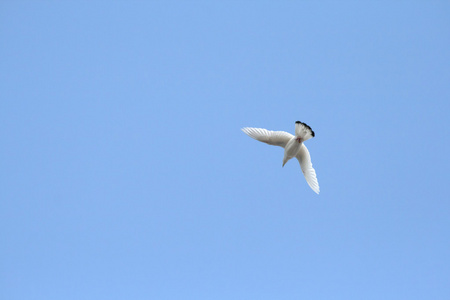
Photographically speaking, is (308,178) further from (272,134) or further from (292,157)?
(272,134)

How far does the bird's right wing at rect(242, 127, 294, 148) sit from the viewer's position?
69.9 feet

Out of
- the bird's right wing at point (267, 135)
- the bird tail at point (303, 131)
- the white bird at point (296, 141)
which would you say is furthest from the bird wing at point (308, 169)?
the bird tail at point (303, 131)

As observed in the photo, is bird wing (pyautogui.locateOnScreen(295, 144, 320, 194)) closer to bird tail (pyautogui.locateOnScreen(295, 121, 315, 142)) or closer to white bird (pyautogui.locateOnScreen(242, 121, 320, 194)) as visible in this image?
white bird (pyautogui.locateOnScreen(242, 121, 320, 194))

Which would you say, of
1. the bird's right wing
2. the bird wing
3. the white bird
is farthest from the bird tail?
the bird wing

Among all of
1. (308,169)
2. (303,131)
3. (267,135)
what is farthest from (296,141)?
(308,169)

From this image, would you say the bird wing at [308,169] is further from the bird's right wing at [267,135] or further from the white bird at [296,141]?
the bird's right wing at [267,135]

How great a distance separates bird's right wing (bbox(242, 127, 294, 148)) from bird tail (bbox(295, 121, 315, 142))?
957mm

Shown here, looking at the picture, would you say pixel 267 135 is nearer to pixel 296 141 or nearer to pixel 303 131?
pixel 296 141

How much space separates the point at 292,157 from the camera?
22.1 m

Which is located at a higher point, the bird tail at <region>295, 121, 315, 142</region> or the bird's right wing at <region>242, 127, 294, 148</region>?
the bird's right wing at <region>242, 127, 294, 148</region>


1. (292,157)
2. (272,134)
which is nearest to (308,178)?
(292,157)

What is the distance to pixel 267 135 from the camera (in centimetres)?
2142

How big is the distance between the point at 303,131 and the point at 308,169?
345 cm

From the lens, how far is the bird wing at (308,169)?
74.0ft
